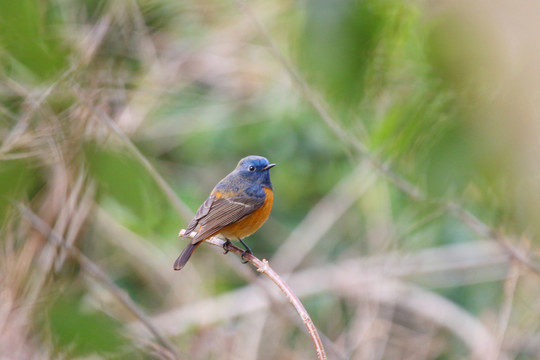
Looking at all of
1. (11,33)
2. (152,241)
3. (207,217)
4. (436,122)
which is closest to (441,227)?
(152,241)

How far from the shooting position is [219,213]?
3.26 meters

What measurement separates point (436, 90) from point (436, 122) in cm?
9

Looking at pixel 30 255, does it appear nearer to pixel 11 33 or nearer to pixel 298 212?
pixel 11 33

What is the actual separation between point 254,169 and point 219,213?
32 centimetres

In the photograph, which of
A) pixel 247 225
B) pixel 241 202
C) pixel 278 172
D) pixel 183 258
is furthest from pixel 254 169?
pixel 278 172

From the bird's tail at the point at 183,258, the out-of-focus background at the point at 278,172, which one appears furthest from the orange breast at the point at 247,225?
the bird's tail at the point at 183,258

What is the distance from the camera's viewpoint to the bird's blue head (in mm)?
3379

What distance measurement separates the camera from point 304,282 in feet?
19.4

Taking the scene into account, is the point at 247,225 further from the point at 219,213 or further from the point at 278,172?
the point at 278,172

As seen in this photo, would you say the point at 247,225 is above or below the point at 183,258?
above

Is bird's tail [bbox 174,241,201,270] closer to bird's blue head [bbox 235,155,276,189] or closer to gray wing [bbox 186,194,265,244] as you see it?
gray wing [bbox 186,194,265,244]

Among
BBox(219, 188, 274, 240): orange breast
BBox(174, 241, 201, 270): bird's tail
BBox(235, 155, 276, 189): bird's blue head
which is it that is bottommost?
BBox(174, 241, 201, 270): bird's tail

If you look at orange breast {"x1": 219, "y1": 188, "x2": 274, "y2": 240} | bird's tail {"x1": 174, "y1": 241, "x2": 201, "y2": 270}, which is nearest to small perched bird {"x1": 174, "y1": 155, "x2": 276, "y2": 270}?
orange breast {"x1": 219, "y1": 188, "x2": 274, "y2": 240}

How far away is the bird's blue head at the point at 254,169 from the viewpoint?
338 cm
